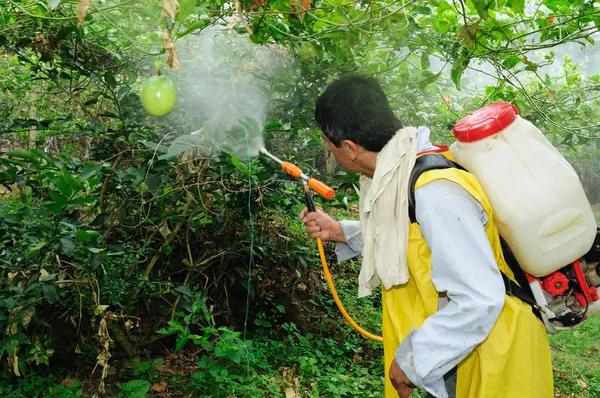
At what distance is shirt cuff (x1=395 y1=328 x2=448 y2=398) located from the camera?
4.76 ft

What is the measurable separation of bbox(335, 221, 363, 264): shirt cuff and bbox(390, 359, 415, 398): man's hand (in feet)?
2.23

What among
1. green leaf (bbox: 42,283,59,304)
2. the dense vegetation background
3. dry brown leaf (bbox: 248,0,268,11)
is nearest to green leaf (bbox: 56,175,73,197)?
the dense vegetation background

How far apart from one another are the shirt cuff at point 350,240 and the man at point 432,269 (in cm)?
29

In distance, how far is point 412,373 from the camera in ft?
4.84

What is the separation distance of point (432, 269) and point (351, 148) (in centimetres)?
48

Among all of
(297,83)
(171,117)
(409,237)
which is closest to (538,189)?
(409,237)

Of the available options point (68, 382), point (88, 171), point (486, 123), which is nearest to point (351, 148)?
point (486, 123)

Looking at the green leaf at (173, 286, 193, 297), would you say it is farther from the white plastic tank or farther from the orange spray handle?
the white plastic tank

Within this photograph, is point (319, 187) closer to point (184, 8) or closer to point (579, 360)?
point (184, 8)

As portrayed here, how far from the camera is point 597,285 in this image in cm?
167

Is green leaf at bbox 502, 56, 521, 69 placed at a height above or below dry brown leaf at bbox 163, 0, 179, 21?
below

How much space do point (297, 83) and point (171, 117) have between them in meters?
0.75

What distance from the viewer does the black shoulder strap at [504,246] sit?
5.09ft

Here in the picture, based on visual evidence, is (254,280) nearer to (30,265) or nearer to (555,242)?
(30,265)
